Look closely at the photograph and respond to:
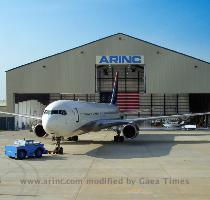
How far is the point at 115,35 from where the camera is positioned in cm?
6088

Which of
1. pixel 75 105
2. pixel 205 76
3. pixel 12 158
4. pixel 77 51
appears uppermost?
pixel 77 51

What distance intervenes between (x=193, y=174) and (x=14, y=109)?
45162 millimetres

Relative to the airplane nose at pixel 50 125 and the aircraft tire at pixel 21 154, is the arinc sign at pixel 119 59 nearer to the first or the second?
the airplane nose at pixel 50 125

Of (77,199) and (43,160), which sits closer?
(77,199)

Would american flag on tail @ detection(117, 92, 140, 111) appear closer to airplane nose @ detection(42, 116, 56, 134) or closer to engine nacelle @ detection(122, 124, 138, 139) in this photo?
engine nacelle @ detection(122, 124, 138, 139)

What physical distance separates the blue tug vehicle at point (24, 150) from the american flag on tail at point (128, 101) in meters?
44.5

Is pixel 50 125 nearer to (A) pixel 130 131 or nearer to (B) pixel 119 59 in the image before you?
(A) pixel 130 131

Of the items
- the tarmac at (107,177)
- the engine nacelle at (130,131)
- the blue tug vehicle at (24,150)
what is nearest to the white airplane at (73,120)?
the engine nacelle at (130,131)

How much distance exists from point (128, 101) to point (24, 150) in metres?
46.6

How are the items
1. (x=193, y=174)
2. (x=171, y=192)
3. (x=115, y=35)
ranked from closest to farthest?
(x=171, y=192)
(x=193, y=174)
(x=115, y=35)

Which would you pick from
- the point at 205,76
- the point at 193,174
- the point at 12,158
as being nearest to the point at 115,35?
the point at 205,76

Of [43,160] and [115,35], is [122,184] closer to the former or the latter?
[43,160]

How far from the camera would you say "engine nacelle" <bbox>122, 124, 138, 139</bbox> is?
37.3 m

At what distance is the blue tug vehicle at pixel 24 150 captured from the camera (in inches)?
1037
